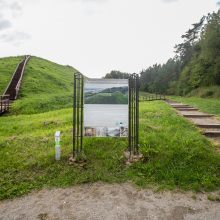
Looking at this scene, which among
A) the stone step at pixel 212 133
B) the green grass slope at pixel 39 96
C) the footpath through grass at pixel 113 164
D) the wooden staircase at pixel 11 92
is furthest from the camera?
the green grass slope at pixel 39 96

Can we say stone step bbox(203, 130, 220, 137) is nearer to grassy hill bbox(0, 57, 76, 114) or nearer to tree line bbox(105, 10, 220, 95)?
tree line bbox(105, 10, 220, 95)

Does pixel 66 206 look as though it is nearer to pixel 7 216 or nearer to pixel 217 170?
pixel 7 216

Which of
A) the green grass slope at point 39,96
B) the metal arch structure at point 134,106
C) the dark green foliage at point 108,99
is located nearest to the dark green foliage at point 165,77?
the green grass slope at point 39,96

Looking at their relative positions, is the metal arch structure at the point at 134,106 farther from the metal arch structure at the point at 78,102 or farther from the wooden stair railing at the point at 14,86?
the wooden stair railing at the point at 14,86

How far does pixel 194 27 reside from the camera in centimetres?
5578

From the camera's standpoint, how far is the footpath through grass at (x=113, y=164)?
493cm

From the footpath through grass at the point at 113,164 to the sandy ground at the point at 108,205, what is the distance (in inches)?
12.7

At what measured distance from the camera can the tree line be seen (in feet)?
101

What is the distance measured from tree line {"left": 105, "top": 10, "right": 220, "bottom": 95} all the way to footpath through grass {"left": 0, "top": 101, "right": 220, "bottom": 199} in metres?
2.50

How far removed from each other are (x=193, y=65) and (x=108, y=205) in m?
44.1

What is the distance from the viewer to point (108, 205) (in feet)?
13.4

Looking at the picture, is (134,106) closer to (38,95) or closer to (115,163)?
(115,163)

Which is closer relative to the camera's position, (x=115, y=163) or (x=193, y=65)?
(x=115, y=163)

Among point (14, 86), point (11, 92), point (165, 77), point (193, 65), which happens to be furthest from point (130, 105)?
point (165, 77)
